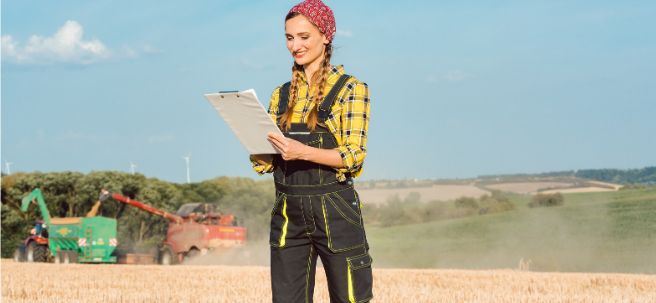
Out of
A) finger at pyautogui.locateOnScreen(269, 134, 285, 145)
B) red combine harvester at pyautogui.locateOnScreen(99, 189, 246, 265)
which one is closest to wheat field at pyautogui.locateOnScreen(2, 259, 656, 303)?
finger at pyautogui.locateOnScreen(269, 134, 285, 145)

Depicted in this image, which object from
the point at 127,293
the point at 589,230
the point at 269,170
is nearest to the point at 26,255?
the point at 127,293

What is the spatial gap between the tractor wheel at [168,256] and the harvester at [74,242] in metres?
2.36

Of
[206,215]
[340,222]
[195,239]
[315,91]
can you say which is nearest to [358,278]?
[340,222]

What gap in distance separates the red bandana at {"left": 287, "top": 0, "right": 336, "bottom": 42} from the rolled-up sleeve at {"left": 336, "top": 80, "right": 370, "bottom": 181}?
14.5 inches

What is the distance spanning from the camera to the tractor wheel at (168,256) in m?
29.0

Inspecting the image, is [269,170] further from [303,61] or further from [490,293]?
[490,293]

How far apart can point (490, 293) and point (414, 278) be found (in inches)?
128

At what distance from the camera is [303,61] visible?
11.4 ft

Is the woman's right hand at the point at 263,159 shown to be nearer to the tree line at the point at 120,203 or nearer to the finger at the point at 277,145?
the finger at the point at 277,145

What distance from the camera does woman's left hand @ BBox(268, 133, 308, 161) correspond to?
3055 millimetres

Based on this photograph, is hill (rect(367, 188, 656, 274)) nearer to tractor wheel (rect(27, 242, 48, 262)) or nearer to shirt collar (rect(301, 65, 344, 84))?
tractor wheel (rect(27, 242, 48, 262))

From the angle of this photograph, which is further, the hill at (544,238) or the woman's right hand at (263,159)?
the hill at (544,238)

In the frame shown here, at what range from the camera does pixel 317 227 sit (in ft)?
10.8

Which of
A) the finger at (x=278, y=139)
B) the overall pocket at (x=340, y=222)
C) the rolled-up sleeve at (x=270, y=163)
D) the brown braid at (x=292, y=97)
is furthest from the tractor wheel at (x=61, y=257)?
the finger at (x=278, y=139)
